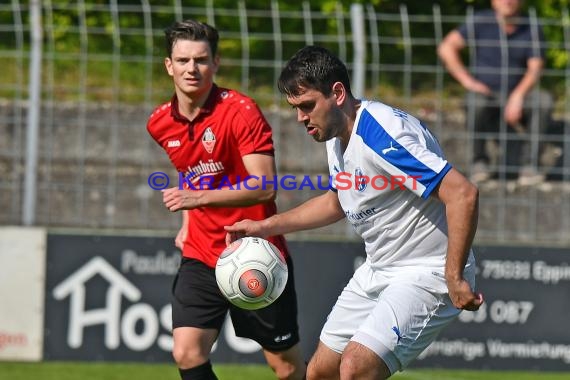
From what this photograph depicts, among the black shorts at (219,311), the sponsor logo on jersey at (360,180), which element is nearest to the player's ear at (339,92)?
the sponsor logo on jersey at (360,180)

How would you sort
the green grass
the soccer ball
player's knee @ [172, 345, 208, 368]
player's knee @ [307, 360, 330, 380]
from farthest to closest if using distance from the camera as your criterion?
1. the green grass
2. player's knee @ [172, 345, 208, 368]
3. the soccer ball
4. player's knee @ [307, 360, 330, 380]

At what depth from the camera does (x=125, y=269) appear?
927cm

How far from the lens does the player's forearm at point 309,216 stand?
6.01 m

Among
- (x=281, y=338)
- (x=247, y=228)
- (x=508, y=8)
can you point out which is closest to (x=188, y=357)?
(x=281, y=338)

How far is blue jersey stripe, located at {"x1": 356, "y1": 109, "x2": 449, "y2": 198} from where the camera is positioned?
512 centimetres

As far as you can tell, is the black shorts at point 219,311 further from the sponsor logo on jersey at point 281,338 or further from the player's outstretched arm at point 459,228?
the player's outstretched arm at point 459,228

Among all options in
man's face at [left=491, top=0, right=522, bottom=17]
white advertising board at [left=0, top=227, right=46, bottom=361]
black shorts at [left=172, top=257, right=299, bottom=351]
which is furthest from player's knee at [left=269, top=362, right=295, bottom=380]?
man's face at [left=491, top=0, right=522, bottom=17]

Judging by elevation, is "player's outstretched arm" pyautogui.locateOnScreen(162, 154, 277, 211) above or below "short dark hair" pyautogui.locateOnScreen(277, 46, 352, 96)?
below

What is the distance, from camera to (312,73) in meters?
5.37

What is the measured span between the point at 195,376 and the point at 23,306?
3344mm

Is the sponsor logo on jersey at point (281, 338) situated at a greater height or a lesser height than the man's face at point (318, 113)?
lesser

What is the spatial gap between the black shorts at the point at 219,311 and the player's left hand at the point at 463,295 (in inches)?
65.9

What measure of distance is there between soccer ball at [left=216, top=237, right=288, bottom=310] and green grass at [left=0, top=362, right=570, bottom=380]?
9.47 feet

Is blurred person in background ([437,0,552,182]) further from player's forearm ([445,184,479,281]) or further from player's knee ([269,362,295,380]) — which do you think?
player's forearm ([445,184,479,281])
